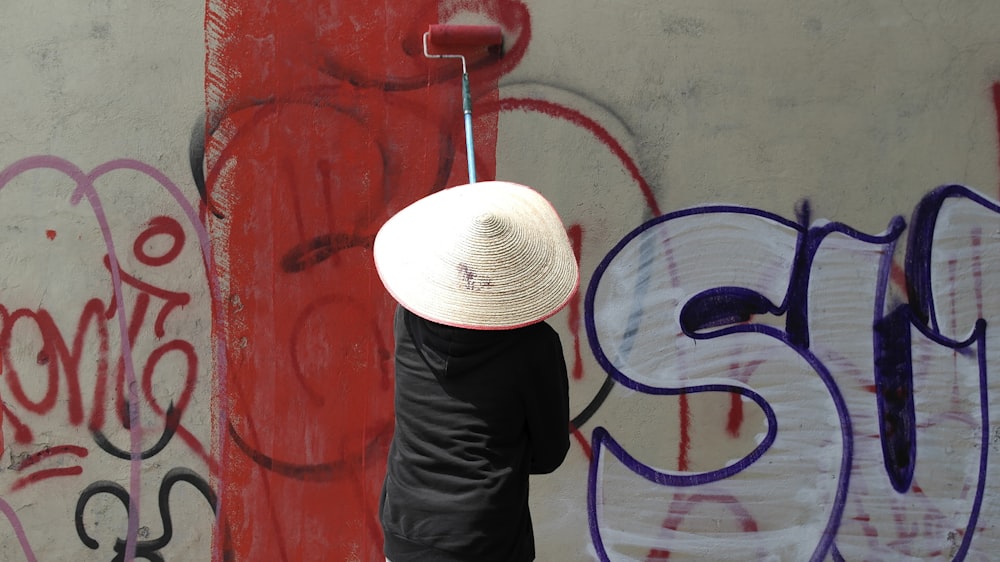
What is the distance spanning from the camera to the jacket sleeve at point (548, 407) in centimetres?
A: 201

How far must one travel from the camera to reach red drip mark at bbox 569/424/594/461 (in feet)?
10.2

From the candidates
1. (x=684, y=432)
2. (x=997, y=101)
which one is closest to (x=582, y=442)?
(x=684, y=432)

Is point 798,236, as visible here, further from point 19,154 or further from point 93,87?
point 19,154

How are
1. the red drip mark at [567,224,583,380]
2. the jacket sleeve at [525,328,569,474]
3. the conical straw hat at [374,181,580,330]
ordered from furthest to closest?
1. the red drip mark at [567,224,583,380]
2. the jacket sleeve at [525,328,569,474]
3. the conical straw hat at [374,181,580,330]

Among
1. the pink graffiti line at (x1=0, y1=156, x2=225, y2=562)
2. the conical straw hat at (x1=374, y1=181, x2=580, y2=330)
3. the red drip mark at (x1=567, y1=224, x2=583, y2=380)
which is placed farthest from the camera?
the red drip mark at (x1=567, y1=224, x2=583, y2=380)

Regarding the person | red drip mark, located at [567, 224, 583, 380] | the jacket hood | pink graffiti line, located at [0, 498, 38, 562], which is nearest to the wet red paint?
red drip mark, located at [567, 224, 583, 380]

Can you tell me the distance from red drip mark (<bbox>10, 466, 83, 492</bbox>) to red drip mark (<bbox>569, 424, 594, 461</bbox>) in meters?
1.75

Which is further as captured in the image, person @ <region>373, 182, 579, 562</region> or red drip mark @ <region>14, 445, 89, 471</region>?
red drip mark @ <region>14, 445, 89, 471</region>

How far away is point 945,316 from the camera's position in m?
3.21

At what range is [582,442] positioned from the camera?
3.12 metres

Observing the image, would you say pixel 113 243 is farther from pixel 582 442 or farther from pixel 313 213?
pixel 582 442

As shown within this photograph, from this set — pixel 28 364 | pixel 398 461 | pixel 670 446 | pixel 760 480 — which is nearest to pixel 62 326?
pixel 28 364

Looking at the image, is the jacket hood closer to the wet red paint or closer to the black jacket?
the black jacket

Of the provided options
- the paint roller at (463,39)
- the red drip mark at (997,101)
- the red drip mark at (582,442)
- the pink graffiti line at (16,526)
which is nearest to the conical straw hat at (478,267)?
the paint roller at (463,39)
